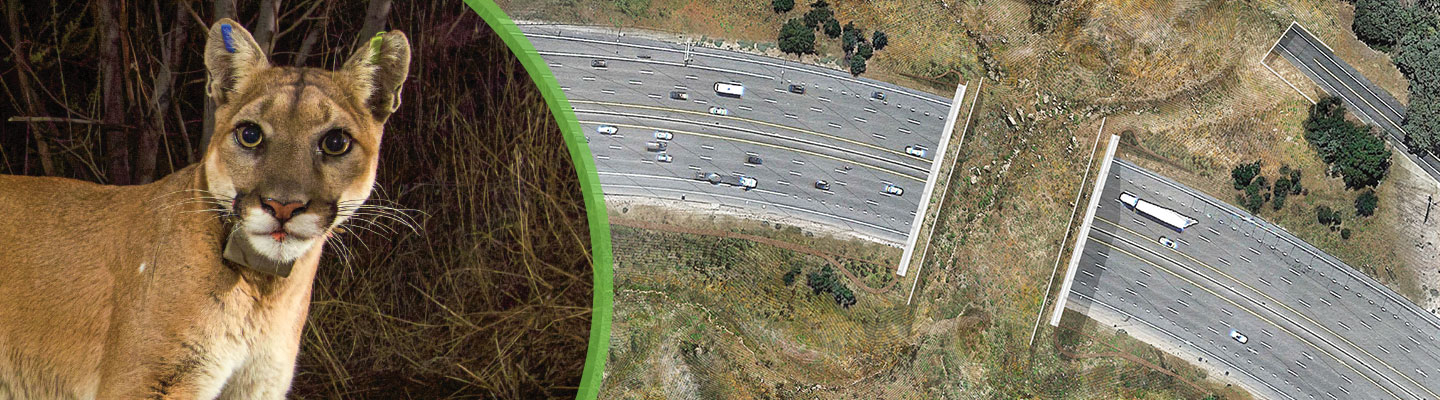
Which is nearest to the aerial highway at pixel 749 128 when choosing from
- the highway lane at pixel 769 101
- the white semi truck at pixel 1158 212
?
the highway lane at pixel 769 101

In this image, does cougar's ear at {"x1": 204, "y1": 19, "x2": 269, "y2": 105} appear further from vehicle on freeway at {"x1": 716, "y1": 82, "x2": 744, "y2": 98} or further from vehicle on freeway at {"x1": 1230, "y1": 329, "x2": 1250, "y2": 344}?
vehicle on freeway at {"x1": 1230, "y1": 329, "x2": 1250, "y2": 344}

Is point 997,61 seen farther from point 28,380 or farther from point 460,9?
point 28,380

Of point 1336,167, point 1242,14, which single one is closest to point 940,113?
point 1242,14

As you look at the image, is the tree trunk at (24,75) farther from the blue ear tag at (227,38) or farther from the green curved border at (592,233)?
the green curved border at (592,233)

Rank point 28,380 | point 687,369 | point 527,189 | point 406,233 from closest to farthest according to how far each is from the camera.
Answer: point 28,380, point 406,233, point 527,189, point 687,369

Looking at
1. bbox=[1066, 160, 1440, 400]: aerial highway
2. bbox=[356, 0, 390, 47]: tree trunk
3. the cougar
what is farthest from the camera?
bbox=[1066, 160, 1440, 400]: aerial highway

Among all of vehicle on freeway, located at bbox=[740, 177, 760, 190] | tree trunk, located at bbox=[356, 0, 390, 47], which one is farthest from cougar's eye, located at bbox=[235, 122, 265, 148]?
vehicle on freeway, located at bbox=[740, 177, 760, 190]
